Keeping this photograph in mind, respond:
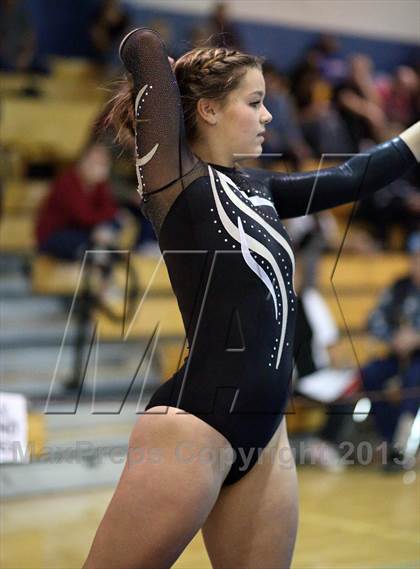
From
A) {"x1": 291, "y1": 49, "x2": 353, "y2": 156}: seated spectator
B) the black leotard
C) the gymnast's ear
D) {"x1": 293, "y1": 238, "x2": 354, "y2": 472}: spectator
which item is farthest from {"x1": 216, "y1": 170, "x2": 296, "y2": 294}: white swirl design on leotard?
{"x1": 291, "y1": 49, "x2": 353, "y2": 156}: seated spectator

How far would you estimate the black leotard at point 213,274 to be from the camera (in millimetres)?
2150

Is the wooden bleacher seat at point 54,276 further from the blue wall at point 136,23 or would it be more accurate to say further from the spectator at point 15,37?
the blue wall at point 136,23

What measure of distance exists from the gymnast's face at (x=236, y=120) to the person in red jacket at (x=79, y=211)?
4623 millimetres

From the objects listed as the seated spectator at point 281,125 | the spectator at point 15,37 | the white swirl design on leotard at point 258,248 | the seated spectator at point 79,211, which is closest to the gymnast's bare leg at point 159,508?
the white swirl design on leotard at point 258,248

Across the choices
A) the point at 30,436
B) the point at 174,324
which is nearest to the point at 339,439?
the point at 174,324

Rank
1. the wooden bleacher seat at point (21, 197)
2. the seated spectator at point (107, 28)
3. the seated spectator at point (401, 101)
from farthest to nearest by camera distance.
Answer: the seated spectator at point (401, 101), the seated spectator at point (107, 28), the wooden bleacher seat at point (21, 197)

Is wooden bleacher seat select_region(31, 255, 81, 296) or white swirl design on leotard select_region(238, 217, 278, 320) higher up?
white swirl design on leotard select_region(238, 217, 278, 320)

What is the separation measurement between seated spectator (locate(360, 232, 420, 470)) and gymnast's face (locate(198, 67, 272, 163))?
13.3ft

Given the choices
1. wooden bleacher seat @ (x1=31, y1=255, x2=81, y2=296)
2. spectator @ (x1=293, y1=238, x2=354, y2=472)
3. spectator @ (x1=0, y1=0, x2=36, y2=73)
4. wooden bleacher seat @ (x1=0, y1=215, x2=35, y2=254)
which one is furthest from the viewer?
spectator @ (x1=0, y1=0, x2=36, y2=73)

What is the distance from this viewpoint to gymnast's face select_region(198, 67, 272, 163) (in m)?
2.27

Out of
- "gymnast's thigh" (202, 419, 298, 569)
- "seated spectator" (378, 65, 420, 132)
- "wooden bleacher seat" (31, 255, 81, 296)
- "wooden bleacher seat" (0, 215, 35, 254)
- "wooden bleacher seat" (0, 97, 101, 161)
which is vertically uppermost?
"gymnast's thigh" (202, 419, 298, 569)

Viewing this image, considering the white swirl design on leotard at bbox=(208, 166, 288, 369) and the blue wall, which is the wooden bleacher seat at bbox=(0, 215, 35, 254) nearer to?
the blue wall

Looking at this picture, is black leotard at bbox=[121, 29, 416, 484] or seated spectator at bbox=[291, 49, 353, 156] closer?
black leotard at bbox=[121, 29, 416, 484]

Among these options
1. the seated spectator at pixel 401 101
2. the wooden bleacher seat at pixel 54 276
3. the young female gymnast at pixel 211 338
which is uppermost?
A: the young female gymnast at pixel 211 338
